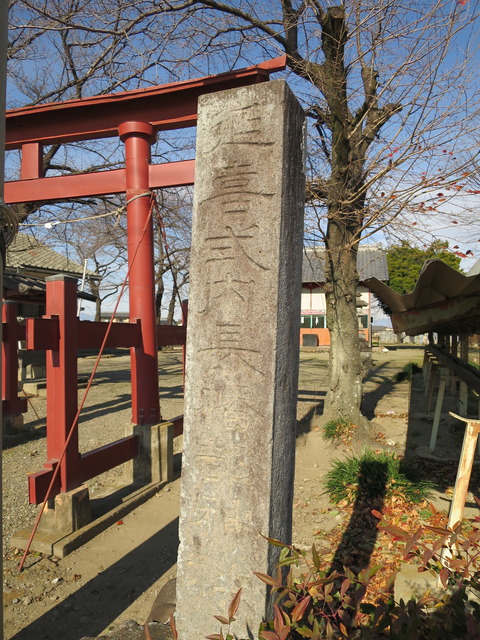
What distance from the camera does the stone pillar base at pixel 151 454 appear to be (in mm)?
5445

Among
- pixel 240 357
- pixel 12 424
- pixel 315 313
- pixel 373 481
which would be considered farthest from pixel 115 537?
pixel 315 313

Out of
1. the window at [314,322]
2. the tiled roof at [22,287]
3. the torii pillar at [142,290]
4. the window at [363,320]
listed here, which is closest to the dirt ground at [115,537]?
the torii pillar at [142,290]

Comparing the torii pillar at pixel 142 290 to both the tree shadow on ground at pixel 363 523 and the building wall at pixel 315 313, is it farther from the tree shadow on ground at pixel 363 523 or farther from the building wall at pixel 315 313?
the building wall at pixel 315 313

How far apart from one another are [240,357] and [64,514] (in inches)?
115

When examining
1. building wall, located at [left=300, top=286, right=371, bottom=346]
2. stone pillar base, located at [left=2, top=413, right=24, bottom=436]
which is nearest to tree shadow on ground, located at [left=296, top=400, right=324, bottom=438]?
stone pillar base, located at [left=2, top=413, right=24, bottom=436]

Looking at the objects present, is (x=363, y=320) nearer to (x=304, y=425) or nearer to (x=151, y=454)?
(x=304, y=425)

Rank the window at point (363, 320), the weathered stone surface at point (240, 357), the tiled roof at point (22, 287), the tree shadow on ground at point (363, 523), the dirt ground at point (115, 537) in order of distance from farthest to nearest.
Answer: the window at point (363, 320), the tiled roof at point (22, 287), the tree shadow on ground at point (363, 523), the dirt ground at point (115, 537), the weathered stone surface at point (240, 357)

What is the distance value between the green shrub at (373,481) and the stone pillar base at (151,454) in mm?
1915

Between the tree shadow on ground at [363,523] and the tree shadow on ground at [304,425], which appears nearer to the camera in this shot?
the tree shadow on ground at [363,523]

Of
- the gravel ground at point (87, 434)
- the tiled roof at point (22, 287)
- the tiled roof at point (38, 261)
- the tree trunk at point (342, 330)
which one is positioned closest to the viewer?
the gravel ground at point (87, 434)

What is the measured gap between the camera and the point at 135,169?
552 centimetres

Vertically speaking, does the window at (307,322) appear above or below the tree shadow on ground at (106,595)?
above

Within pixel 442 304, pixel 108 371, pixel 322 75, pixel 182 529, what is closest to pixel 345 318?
pixel 442 304

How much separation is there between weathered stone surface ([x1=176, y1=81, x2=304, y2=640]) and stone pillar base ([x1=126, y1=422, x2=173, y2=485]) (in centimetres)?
327
